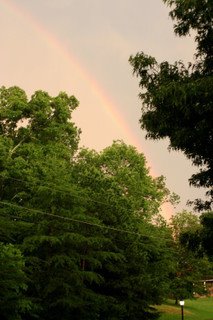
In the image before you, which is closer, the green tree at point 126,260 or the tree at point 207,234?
the tree at point 207,234

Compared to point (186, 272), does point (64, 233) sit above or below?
below

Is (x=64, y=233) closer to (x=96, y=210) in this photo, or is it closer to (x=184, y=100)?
(x=96, y=210)

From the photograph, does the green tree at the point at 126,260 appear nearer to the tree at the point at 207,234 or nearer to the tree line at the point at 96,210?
the tree line at the point at 96,210

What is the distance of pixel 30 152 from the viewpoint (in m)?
32.3

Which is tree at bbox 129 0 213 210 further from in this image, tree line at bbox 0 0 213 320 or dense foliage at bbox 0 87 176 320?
dense foliage at bbox 0 87 176 320

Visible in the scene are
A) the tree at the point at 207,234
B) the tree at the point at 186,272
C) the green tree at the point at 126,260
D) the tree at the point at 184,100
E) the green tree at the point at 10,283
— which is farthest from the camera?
the tree at the point at 186,272

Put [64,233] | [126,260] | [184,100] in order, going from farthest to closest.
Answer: [126,260] → [64,233] → [184,100]

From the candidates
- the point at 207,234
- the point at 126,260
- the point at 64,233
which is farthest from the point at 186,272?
the point at 207,234

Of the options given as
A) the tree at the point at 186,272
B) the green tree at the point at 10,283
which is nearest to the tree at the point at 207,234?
the green tree at the point at 10,283

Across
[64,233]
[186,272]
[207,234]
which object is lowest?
[207,234]

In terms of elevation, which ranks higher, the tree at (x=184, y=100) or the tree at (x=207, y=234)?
the tree at (x=184, y=100)

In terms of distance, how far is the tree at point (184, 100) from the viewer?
471 inches

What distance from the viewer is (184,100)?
11.8m

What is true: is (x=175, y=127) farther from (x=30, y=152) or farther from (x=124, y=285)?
(x=30, y=152)
